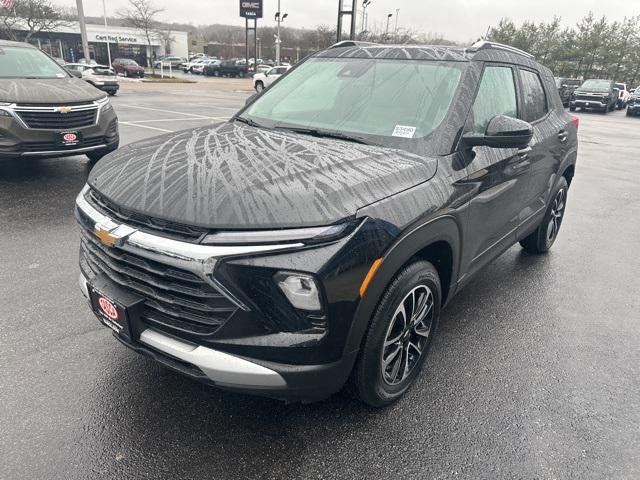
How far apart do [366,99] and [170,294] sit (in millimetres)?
1828

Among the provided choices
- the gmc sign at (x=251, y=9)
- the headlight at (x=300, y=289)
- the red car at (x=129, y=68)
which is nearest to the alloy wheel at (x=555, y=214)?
the headlight at (x=300, y=289)

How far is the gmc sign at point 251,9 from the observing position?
1783 inches

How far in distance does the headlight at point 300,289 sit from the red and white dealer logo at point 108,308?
0.81 m

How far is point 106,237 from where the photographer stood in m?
2.02

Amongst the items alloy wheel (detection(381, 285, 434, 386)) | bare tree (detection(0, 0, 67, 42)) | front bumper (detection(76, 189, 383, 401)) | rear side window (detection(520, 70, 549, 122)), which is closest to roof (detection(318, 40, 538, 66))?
rear side window (detection(520, 70, 549, 122))

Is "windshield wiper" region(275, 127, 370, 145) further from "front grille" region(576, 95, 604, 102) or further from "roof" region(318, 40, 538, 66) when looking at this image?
"front grille" region(576, 95, 604, 102)

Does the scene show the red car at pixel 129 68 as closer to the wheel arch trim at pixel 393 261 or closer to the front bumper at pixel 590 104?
the front bumper at pixel 590 104

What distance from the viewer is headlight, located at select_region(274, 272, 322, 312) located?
1.80 m

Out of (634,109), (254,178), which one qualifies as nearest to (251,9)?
(634,109)

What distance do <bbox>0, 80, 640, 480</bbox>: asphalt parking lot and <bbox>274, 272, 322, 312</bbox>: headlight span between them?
845mm

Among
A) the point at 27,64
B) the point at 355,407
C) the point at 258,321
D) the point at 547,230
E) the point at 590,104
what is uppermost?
the point at 27,64

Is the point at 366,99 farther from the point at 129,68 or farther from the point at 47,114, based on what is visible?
the point at 129,68

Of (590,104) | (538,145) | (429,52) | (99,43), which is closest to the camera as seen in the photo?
(429,52)

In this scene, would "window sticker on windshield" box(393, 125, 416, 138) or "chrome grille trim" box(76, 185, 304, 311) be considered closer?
"chrome grille trim" box(76, 185, 304, 311)
